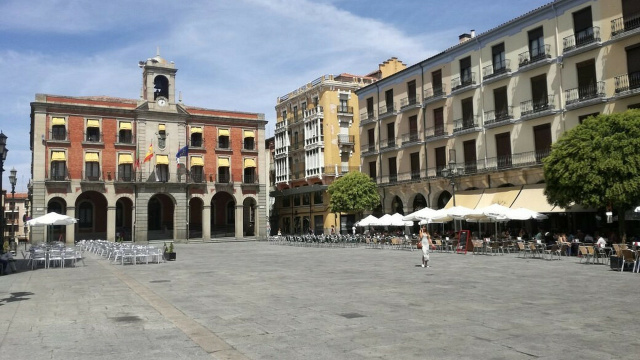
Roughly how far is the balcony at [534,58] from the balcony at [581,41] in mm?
1026

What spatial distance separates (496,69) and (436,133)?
262 inches

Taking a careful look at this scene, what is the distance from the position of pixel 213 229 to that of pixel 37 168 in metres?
19.2

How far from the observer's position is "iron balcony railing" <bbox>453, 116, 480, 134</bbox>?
35.4 metres

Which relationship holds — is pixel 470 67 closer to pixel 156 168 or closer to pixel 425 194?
pixel 425 194

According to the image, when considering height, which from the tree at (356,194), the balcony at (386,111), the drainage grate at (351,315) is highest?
the balcony at (386,111)

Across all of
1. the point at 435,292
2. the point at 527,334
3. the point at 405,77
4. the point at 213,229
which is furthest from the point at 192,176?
the point at 527,334

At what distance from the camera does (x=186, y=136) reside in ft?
177

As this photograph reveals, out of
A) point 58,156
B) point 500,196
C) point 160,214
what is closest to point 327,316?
point 500,196

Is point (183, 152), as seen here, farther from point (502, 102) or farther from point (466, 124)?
point (502, 102)

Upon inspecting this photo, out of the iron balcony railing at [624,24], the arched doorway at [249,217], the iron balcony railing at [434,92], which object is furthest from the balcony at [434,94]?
the arched doorway at [249,217]

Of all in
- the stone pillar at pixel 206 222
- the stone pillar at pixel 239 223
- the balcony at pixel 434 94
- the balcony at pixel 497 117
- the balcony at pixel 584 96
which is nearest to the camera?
the balcony at pixel 584 96

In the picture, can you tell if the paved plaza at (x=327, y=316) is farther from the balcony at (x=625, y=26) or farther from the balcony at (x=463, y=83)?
the balcony at (x=463, y=83)

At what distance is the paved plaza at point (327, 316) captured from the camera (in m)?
6.74

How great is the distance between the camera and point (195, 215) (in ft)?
187
